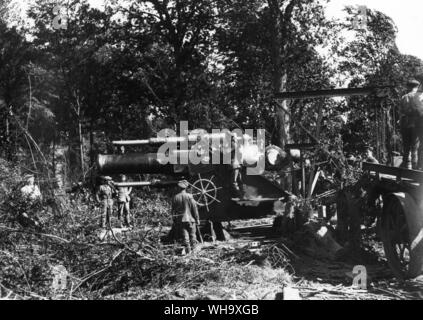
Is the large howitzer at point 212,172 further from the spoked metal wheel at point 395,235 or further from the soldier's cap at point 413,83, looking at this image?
the soldier's cap at point 413,83

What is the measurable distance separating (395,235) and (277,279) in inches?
70.4

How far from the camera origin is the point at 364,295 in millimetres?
7254

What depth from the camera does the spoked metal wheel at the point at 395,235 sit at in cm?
791

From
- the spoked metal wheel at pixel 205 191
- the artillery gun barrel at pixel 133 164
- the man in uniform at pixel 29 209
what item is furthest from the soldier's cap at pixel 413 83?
the artillery gun barrel at pixel 133 164

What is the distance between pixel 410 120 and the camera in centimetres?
837

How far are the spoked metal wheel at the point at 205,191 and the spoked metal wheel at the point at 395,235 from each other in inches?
182

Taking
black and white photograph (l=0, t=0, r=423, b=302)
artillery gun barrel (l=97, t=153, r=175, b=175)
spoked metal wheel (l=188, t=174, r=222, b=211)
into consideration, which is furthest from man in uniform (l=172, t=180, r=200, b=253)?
artillery gun barrel (l=97, t=153, r=175, b=175)

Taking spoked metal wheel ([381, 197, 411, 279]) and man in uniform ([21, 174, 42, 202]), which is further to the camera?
man in uniform ([21, 174, 42, 202])

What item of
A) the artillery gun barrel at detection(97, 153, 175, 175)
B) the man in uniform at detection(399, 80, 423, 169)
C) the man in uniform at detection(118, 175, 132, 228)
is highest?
the man in uniform at detection(399, 80, 423, 169)

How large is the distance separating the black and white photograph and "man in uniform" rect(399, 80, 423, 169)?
0.07 feet

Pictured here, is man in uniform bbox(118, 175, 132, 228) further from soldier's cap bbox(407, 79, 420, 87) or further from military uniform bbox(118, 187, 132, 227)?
soldier's cap bbox(407, 79, 420, 87)

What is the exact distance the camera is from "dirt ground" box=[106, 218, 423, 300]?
730 centimetres
